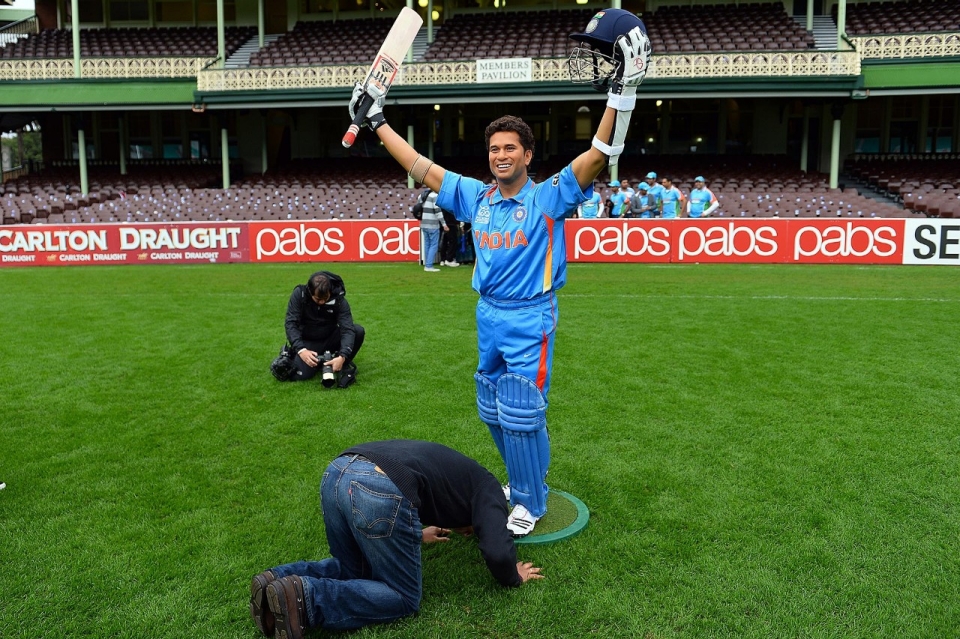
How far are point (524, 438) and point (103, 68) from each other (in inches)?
1122

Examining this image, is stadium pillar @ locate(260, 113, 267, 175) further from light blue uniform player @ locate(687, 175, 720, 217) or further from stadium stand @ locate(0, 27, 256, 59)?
light blue uniform player @ locate(687, 175, 720, 217)

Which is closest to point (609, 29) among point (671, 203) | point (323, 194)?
point (671, 203)

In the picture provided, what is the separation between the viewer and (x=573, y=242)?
17.5 m

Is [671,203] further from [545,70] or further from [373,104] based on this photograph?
[373,104]

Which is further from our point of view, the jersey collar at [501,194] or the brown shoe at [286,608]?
the jersey collar at [501,194]

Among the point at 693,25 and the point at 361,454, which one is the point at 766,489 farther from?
the point at 693,25

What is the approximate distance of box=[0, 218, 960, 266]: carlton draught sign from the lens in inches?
651

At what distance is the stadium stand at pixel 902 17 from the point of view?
1062 inches

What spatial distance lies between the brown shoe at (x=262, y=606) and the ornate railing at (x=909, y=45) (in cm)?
2518

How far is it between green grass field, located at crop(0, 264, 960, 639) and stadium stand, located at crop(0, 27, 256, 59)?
76.1 feet

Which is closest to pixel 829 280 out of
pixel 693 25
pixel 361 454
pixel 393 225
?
pixel 393 225

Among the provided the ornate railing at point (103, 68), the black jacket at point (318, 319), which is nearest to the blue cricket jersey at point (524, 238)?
the black jacket at point (318, 319)

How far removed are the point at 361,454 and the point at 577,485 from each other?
205 centimetres

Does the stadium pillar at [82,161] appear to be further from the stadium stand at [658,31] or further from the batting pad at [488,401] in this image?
the batting pad at [488,401]
